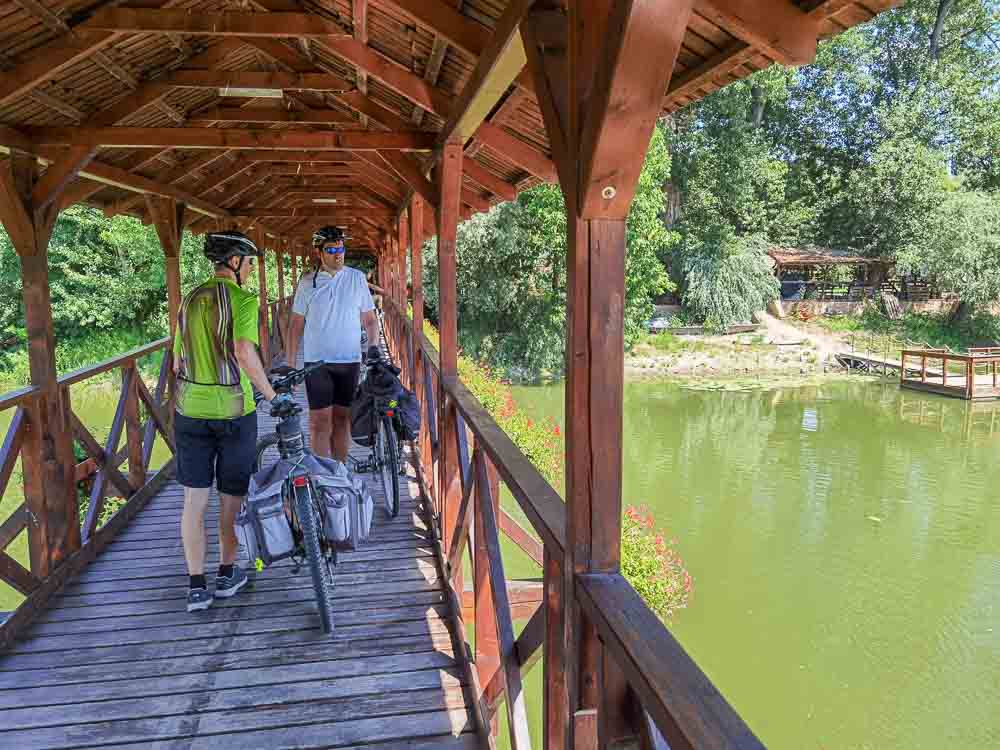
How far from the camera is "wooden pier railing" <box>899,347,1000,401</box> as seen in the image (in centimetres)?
2131

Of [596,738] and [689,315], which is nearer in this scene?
[596,738]

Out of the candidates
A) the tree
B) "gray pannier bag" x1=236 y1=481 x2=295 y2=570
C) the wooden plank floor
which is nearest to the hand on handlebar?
"gray pannier bag" x1=236 y1=481 x2=295 y2=570

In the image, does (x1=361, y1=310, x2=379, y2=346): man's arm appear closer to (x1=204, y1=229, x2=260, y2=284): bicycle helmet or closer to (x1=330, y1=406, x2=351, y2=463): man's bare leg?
(x1=330, y1=406, x2=351, y2=463): man's bare leg

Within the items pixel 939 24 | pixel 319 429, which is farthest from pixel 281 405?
pixel 939 24

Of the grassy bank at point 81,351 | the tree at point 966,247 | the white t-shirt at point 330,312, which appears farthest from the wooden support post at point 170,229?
the tree at point 966,247

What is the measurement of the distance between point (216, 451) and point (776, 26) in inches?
96.5

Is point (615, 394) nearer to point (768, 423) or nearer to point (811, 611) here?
point (811, 611)

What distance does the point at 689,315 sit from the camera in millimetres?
27578

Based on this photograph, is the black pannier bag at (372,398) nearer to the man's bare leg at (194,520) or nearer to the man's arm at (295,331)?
the man's arm at (295,331)

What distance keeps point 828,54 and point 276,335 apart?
28.4 meters

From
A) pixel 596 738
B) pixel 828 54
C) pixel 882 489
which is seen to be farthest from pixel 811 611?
pixel 828 54

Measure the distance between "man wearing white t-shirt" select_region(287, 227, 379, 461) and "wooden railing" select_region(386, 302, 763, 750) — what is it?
530mm

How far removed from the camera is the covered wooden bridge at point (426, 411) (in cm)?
145

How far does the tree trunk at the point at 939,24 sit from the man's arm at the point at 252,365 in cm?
3669
